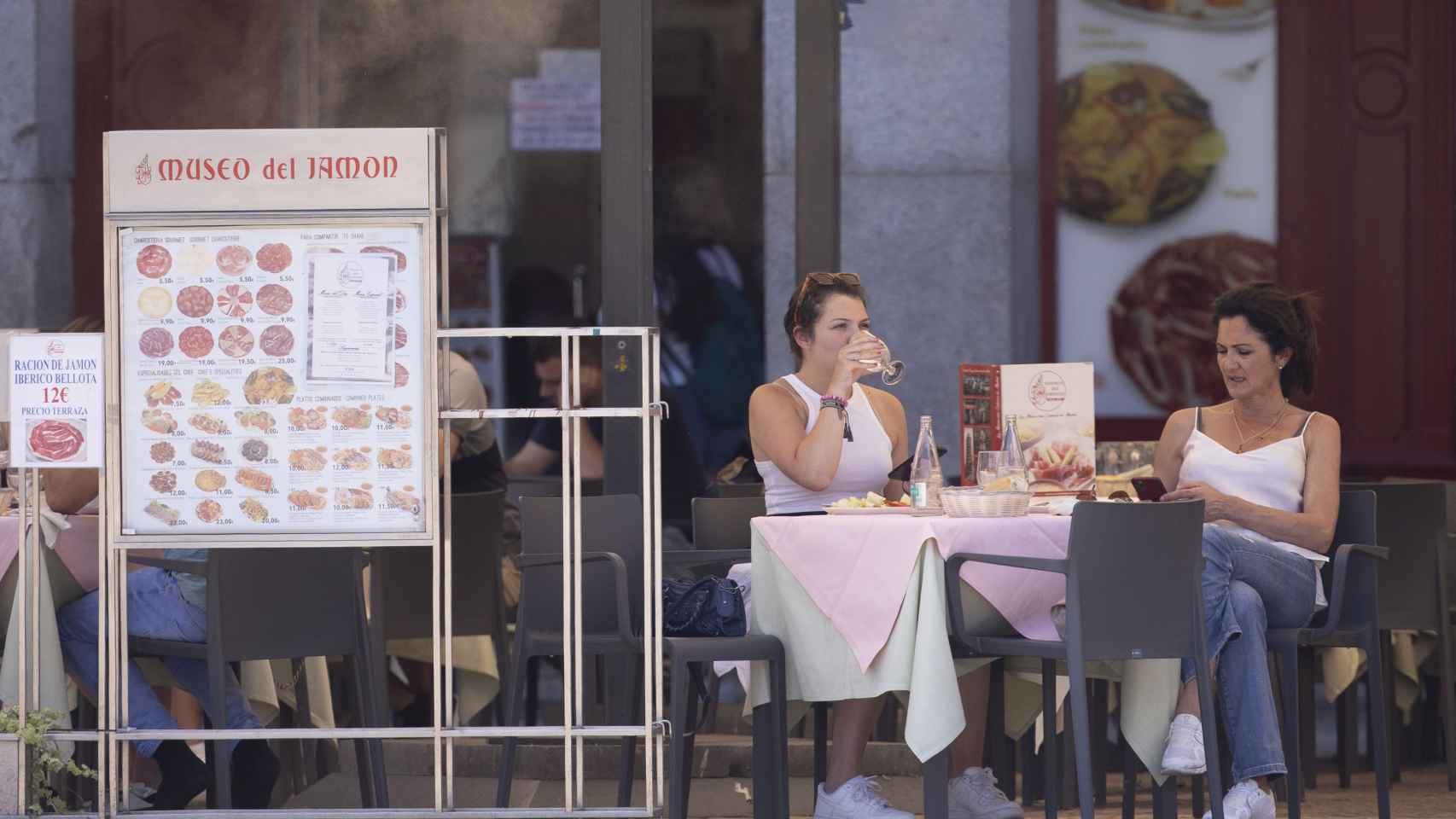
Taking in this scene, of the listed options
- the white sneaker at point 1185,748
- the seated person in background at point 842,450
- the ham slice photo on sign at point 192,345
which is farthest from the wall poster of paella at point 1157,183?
the ham slice photo on sign at point 192,345

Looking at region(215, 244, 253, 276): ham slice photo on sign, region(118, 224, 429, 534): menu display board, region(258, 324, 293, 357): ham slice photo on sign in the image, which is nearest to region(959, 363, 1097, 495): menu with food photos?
region(118, 224, 429, 534): menu display board

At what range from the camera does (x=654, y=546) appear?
4379mm

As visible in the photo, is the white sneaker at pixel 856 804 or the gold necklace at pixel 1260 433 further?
the gold necklace at pixel 1260 433

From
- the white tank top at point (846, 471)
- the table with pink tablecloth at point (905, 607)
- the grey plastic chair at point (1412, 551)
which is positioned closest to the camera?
the table with pink tablecloth at point (905, 607)

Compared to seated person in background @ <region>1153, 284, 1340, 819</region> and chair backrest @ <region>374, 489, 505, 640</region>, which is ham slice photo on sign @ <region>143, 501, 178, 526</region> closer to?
chair backrest @ <region>374, 489, 505, 640</region>

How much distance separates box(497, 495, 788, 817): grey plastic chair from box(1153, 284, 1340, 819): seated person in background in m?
0.93

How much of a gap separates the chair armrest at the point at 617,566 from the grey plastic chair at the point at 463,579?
886 mm

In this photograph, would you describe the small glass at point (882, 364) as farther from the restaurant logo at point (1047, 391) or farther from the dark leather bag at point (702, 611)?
the dark leather bag at point (702, 611)

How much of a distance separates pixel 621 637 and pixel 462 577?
1.17 metres

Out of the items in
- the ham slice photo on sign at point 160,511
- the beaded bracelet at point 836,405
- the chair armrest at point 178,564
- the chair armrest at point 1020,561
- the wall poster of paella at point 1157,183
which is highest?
the wall poster of paella at point 1157,183

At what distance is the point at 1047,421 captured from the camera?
5004mm

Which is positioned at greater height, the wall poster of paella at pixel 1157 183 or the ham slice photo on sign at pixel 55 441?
the wall poster of paella at pixel 1157 183

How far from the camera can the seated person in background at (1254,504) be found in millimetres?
4621

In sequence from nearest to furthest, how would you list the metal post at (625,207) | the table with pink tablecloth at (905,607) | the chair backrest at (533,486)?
Result: the table with pink tablecloth at (905,607) < the metal post at (625,207) < the chair backrest at (533,486)
